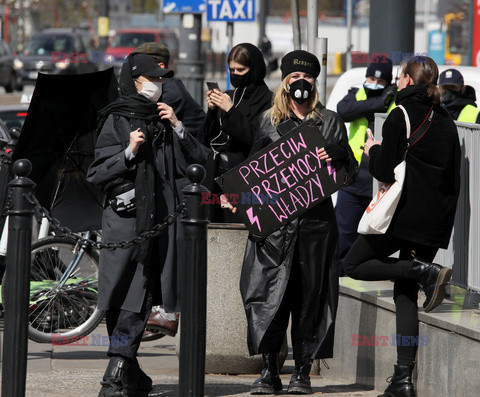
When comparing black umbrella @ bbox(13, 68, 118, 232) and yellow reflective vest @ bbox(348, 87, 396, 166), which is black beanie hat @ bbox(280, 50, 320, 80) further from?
yellow reflective vest @ bbox(348, 87, 396, 166)

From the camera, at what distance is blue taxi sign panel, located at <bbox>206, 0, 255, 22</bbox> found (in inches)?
514

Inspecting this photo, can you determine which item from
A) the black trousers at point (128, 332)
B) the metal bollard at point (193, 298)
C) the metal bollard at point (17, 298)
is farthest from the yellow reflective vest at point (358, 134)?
the metal bollard at point (17, 298)

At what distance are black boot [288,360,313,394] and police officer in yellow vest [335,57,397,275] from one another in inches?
93.7

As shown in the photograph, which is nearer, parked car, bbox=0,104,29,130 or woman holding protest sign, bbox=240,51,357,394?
woman holding protest sign, bbox=240,51,357,394

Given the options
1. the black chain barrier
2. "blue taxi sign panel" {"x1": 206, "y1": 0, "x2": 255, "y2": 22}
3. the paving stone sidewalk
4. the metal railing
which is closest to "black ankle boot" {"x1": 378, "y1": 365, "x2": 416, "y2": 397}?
the paving stone sidewalk

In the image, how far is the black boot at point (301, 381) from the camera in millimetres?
5824

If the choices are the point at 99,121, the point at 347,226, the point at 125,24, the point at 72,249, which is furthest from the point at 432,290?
the point at 125,24

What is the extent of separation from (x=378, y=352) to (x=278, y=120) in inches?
57.7

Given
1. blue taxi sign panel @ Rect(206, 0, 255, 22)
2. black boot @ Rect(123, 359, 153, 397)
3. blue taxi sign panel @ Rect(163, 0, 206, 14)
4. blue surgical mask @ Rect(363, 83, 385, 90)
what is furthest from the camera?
blue taxi sign panel @ Rect(163, 0, 206, 14)

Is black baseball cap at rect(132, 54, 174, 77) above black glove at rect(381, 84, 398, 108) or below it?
above

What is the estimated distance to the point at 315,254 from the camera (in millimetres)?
5754

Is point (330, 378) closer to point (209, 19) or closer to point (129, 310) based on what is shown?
point (129, 310)

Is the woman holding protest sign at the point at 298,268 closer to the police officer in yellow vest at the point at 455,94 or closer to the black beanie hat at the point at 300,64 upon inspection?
the black beanie hat at the point at 300,64

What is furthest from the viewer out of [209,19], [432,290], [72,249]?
[209,19]
